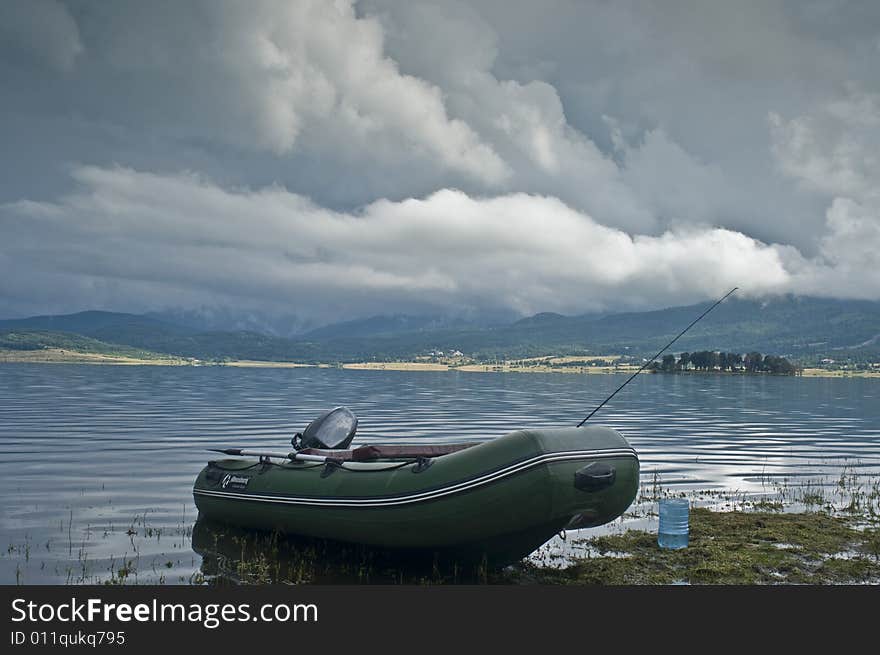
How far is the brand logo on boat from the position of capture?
40.3 feet

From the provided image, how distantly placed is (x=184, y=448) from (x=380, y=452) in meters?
17.6

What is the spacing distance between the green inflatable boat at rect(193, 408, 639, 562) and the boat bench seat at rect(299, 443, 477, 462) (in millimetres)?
396

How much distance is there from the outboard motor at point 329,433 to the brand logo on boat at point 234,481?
1.44 metres

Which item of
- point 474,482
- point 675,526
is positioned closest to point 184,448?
point 675,526

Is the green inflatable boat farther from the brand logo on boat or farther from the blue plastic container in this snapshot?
the blue plastic container

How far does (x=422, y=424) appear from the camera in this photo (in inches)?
1512

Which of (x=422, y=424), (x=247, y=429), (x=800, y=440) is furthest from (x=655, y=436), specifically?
(x=247, y=429)

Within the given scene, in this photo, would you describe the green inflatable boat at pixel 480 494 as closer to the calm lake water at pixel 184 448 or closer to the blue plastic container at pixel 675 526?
the blue plastic container at pixel 675 526

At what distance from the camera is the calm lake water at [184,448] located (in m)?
12.4

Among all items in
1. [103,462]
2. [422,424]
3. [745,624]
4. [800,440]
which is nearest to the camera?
[745,624]

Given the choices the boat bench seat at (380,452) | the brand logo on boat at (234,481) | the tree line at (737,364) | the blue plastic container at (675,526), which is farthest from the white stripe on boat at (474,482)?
the tree line at (737,364)

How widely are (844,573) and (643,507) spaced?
17.8ft

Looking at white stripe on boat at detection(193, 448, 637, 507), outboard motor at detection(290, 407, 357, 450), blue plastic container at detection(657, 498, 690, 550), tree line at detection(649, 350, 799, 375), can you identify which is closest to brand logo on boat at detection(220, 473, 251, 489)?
outboard motor at detection(290, 407, 357, 450)

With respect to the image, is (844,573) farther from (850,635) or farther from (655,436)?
(655,436)
